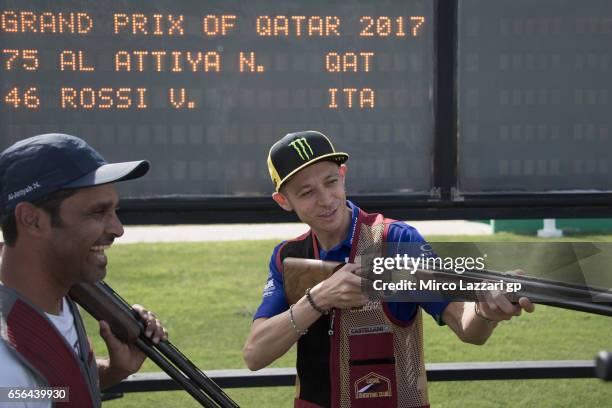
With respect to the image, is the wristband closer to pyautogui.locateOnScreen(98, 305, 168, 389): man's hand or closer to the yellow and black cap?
the yellow and black cap

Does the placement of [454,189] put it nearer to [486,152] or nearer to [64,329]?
[486,152]

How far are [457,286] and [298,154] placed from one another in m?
0.77

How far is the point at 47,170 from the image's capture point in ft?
6.78

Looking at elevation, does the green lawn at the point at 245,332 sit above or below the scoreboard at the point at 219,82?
below

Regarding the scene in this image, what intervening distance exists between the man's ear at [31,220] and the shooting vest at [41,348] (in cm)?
17

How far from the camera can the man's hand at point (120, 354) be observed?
2.58 meters

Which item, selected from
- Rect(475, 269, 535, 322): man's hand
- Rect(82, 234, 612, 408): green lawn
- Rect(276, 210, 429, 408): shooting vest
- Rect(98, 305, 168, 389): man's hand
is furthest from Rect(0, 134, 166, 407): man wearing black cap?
Rect(82, 234, 612, 408): green lawn

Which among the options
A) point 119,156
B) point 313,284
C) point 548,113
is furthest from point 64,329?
point 548,113

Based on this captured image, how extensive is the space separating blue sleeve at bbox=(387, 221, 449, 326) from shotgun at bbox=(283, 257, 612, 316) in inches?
5.7

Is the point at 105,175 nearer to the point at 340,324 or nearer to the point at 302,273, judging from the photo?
the point at 302,273

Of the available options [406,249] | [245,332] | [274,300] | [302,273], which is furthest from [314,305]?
[245,332]

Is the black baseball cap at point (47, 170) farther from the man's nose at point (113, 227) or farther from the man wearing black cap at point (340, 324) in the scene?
the man wearing black cap at point (340, 324)

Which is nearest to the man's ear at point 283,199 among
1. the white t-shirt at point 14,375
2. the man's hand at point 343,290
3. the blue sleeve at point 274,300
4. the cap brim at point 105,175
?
the blue sleeve at point 274,300

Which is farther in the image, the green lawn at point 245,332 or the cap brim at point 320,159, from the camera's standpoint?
the green lawn at point 245,332
